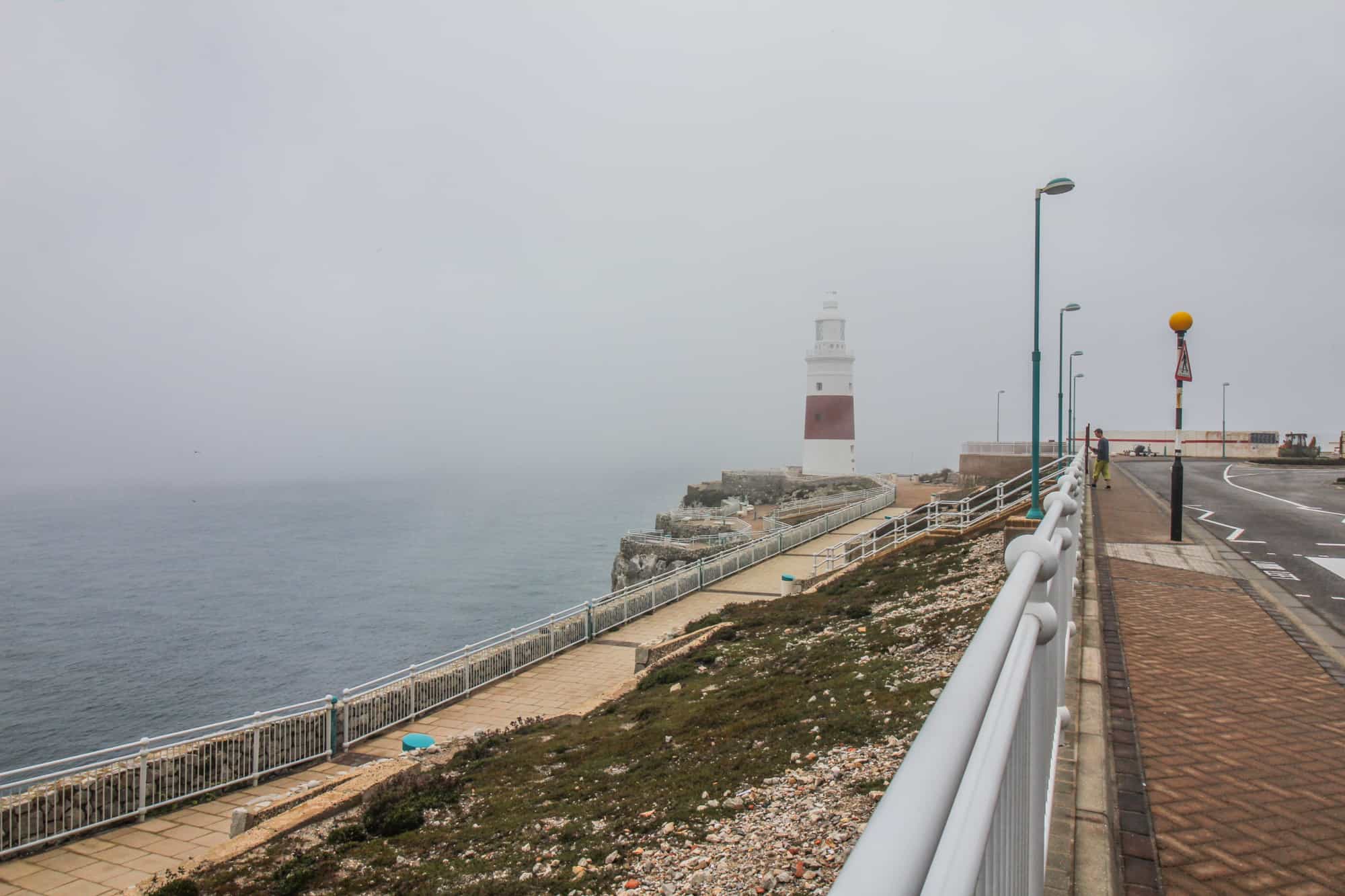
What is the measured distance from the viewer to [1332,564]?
11.6 m

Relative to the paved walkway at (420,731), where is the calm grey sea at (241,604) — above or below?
below

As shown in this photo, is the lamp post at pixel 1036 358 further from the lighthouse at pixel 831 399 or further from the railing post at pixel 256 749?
the lighthouse at pixel 831 399

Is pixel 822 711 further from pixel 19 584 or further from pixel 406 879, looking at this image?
pixel 19 584

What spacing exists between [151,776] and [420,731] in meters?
4.53

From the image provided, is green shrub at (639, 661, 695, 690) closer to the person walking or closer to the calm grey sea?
the person walking

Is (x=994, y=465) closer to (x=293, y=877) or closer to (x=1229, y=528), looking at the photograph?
(x=1229, y=528)

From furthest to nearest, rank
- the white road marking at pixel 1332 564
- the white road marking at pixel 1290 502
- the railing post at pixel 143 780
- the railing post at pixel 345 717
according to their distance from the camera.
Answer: the white road marking at pixel 1290 502
the railing post at pixel 345 717
the railing post at pixel 143 780
the white road marking at pixel 1332 564

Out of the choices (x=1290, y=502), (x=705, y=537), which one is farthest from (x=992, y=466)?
(x=1290, y=502)

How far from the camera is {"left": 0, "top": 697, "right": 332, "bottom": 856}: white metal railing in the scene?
38.7 ft

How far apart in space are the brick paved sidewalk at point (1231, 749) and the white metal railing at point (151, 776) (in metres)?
11.8

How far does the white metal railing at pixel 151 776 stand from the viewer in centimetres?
1179

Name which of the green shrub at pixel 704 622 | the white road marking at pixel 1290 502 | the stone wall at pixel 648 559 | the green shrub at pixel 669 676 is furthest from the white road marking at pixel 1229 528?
the stone wall at pixel 648 559

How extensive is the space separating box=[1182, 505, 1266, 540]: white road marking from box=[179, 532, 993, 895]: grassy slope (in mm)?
4636

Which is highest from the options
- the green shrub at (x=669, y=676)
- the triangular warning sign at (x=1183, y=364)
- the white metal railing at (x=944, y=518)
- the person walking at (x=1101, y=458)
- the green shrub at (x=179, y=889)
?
the triangular warning sign at (x=1183, y=364)
